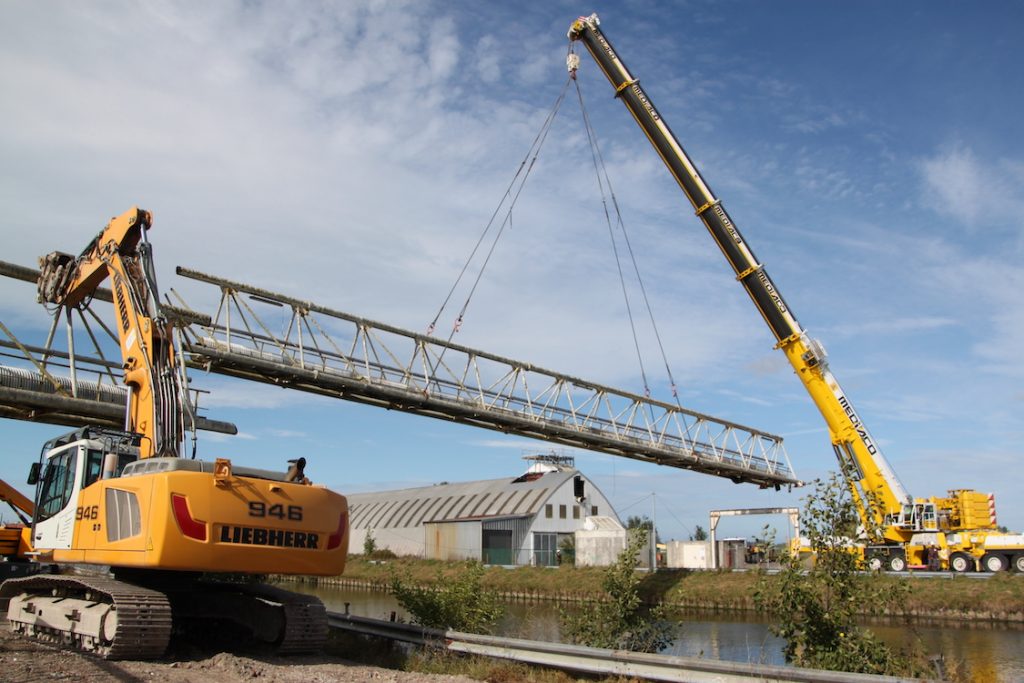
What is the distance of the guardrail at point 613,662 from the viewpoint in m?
9.91

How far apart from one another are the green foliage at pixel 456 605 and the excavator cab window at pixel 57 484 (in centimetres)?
640

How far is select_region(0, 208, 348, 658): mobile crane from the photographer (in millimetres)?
11383

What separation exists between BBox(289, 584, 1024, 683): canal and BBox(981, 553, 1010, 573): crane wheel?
18.9 ft

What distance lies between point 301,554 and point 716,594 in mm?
29123

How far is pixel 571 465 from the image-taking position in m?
74.5

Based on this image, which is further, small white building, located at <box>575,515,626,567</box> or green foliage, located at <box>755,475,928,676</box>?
small white building, located at <box>575,515,626,567</box>

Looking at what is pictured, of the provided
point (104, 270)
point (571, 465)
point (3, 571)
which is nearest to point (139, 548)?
point (104, 270)

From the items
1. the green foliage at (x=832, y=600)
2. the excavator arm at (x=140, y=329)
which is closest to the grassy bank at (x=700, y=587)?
the green foliage at (x=832, y=600)

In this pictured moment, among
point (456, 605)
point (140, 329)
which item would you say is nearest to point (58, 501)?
point (140, 329)

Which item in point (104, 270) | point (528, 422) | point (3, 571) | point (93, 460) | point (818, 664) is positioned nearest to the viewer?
point (818, 664)

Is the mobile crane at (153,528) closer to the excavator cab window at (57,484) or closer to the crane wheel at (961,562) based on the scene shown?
the excavator cab window at (57,484)

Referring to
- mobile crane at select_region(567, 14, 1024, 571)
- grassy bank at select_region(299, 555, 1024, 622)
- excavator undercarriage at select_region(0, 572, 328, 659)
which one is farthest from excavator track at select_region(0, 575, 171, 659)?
mobile crane at select_region(567, 14, 1024, 571)

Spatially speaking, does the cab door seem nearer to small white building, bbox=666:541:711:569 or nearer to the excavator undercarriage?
the excavator undercarriage

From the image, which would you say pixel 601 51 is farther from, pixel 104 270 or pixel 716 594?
pixel 716 594
